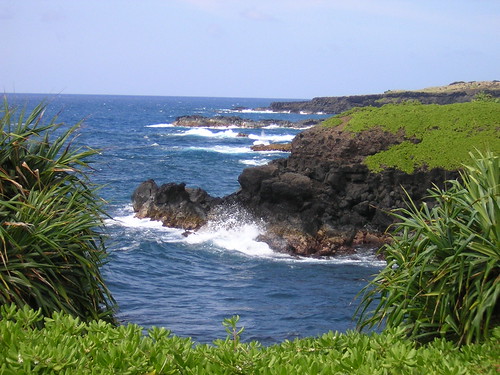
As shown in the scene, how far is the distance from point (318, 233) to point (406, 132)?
5.62 meters

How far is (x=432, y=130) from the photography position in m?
24.7

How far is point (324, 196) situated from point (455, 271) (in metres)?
15.7

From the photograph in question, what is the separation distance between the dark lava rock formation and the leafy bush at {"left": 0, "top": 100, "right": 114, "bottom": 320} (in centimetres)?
1404

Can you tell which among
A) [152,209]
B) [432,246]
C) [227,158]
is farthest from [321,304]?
[227,158]

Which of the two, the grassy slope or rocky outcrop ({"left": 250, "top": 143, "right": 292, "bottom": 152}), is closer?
the grassy slope

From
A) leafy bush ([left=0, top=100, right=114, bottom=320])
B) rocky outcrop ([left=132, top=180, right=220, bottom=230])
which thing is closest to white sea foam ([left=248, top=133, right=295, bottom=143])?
rocky outcrop ([left=132, top=180, right=220, bottom=230])

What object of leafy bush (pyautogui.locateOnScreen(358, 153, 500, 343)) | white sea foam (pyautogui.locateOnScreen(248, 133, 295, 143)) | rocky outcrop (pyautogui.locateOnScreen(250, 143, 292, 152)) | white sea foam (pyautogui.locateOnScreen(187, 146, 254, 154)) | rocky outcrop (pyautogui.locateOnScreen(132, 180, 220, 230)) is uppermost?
leafy bush (pyautogui.locateOnScreen(358, 153, 500, 343))

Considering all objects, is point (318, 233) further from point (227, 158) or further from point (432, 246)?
point (227, 158)

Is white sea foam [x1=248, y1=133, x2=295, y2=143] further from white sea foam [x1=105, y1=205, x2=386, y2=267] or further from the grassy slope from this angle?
white sea foam [x1=105, y1=205, x2=386, y2=267]

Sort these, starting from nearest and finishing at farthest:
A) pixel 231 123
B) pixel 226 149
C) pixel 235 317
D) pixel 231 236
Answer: pixel 235 317 → pixel 231 236 → pixel 226 149 → pixel 231 123

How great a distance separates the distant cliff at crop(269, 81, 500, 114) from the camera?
105556 millimetres

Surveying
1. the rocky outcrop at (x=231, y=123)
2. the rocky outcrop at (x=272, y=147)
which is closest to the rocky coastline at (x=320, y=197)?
the rocky outcrop at (x=272, y=147)

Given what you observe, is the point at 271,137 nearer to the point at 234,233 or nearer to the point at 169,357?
the point at 234,233

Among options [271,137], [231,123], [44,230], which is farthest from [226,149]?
[44,230]
